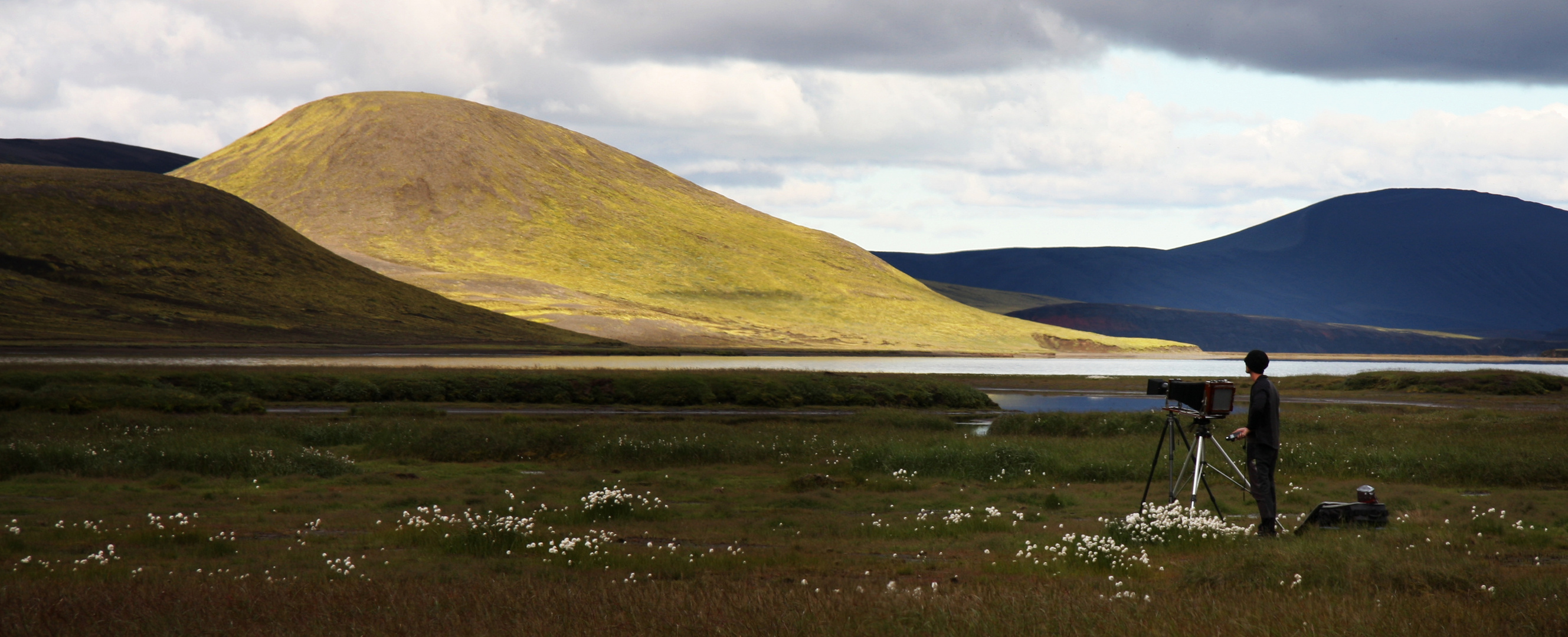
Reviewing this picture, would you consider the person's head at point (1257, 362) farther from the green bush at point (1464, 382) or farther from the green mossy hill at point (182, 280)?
the green mossy hill at point (182, 280)

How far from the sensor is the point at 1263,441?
13398mm

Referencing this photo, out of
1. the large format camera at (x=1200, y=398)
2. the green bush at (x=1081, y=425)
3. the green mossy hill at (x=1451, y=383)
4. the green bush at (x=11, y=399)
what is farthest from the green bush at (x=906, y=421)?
the green mossy hill at (x=1451, y=383)

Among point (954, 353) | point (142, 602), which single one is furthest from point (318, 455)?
point (954, 353)

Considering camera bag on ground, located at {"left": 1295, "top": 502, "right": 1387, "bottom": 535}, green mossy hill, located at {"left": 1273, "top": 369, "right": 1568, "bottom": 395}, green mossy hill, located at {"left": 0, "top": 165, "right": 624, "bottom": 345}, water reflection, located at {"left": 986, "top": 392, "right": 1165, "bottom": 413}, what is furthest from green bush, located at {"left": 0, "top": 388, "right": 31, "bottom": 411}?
green mossy hill, located at {"left": 1273, "top": 369, "right": 1568, "bottom": 395}

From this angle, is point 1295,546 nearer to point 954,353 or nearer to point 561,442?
point 561,442

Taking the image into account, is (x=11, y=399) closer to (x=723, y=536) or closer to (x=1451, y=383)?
(x=723, y=536)

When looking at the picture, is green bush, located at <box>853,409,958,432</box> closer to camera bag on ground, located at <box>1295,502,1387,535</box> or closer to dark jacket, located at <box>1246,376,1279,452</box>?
dark jacket, located at <box>1246,376,1279,452</box>

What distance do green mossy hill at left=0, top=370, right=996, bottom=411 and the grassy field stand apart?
450 inches

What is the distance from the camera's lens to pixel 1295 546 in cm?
1088

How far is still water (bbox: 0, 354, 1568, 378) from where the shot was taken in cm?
7194

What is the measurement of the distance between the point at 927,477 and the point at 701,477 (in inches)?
215

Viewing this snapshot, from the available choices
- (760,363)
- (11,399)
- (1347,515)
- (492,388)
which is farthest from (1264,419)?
(760,363)

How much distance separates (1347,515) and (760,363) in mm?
91900

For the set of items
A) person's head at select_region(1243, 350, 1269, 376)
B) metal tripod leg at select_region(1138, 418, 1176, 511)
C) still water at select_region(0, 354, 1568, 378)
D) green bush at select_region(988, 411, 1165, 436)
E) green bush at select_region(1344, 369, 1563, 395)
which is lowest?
still water at select_region(0, 354, 1568, 378)
